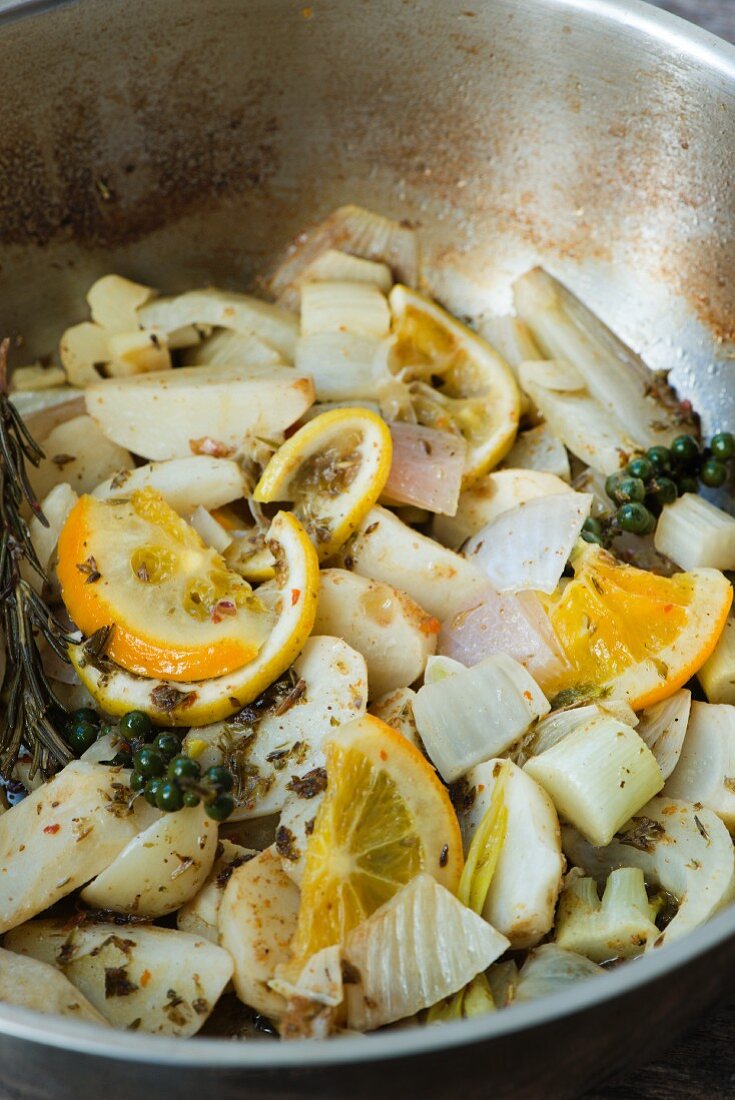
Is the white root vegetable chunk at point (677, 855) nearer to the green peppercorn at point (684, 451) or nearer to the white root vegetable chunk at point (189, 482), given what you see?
the green peppercorn at point (684, 451)

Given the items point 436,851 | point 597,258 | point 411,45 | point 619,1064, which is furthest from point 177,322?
point 619,1064

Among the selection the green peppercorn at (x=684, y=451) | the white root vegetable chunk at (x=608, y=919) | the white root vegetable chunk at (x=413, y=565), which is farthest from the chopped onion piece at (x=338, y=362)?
the white root vegetable chunk at (x=608, y=919)

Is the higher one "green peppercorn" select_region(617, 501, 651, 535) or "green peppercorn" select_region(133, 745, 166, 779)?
"green peppercorn" select_region(617, 501, 651, 535)

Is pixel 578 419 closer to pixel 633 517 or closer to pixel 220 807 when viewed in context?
pixel 633 517

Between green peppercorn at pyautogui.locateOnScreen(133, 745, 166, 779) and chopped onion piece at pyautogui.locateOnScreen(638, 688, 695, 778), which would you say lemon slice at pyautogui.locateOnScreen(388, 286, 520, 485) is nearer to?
chopped onion piece at pyautogui.locateOnScreen(638, 688, 695, 778)

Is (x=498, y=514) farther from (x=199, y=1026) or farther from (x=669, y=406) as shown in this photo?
(x=199, y=1026)

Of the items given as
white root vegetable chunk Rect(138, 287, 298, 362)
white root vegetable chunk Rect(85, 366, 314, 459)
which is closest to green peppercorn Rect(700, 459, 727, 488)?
white root vegetable chunk Rect(85, 366, 314, 459)

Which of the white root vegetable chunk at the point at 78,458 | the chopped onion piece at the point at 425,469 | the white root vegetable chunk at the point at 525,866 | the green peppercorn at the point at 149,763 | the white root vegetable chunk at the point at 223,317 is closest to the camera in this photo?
the white root vegetable chunk at the point at 525,866
